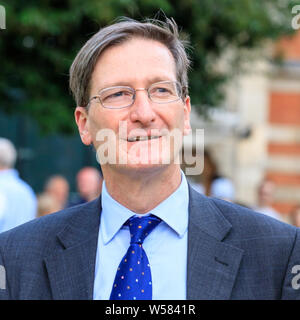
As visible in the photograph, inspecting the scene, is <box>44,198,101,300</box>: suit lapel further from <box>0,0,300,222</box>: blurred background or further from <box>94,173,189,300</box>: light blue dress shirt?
<box>0,0,300,222</box>: blurred background

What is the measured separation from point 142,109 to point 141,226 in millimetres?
356

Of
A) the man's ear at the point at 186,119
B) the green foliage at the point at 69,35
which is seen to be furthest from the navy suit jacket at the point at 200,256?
the green foliage at the point at 69,35

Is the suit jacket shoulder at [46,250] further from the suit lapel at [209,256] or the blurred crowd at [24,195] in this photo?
the blurred crowd at [24,195]

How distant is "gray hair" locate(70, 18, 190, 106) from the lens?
221 centimetres

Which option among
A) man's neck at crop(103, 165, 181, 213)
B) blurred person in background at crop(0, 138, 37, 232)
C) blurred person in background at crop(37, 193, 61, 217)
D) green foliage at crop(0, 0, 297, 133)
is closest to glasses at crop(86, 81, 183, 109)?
man's neck at crop(103, 165, 181, 213)

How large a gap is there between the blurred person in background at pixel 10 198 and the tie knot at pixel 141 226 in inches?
130

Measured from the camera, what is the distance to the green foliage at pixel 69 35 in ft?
23.4

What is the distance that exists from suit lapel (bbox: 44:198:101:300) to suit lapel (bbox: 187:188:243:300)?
11.9 inches

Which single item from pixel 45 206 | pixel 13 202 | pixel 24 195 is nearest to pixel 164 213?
pixel 13 202

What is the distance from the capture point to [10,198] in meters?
5.85

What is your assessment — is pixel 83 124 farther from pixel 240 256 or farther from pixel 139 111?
pixel 240 256

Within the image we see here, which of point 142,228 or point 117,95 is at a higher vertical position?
point 117,95

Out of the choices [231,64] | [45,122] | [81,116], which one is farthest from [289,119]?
[81,116]

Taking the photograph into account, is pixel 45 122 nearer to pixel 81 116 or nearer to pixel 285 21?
pixel 285 21
